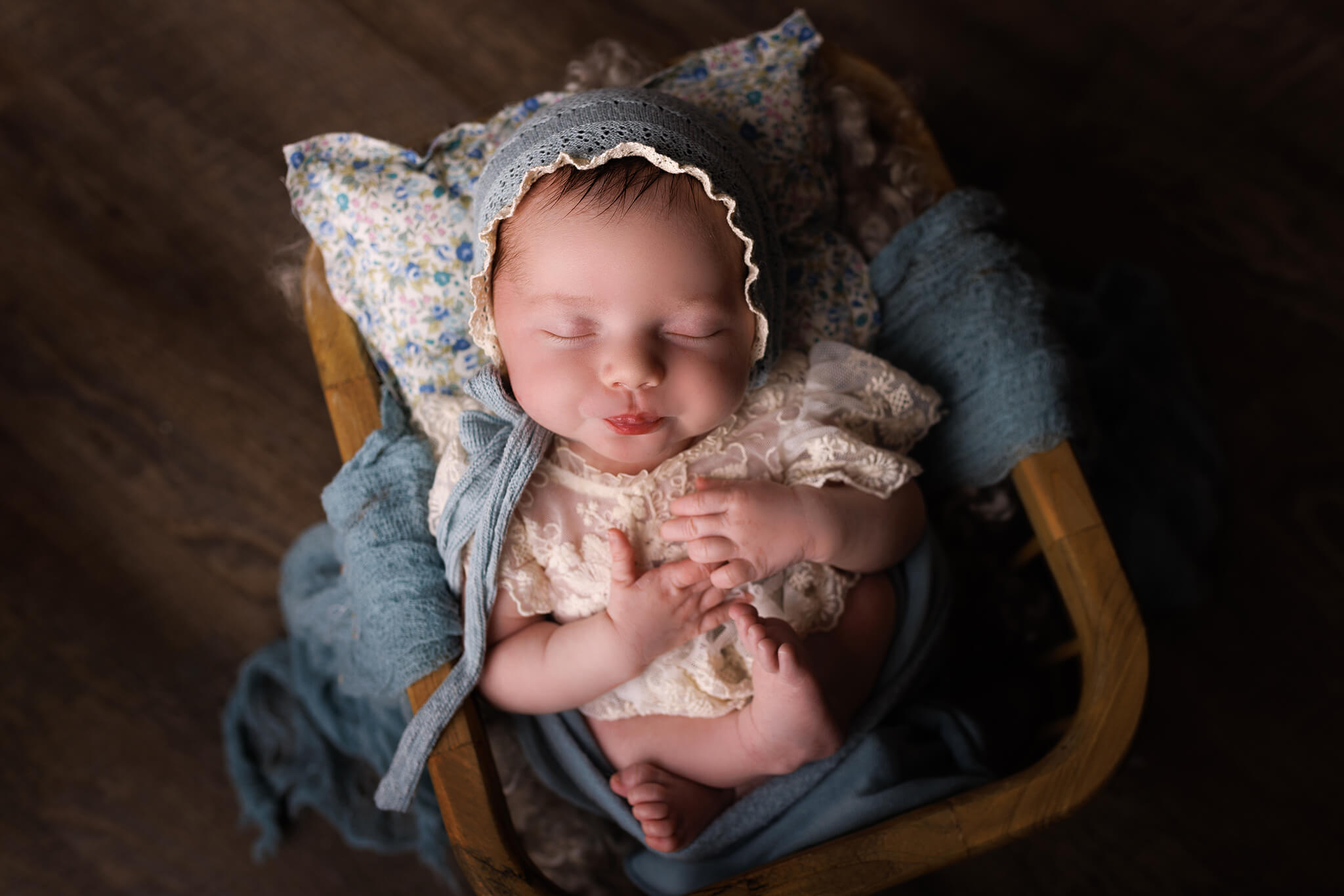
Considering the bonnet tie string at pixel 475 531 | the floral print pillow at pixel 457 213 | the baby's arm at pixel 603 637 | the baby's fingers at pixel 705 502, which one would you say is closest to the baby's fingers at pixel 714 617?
the baby's arm at pixel 603 637

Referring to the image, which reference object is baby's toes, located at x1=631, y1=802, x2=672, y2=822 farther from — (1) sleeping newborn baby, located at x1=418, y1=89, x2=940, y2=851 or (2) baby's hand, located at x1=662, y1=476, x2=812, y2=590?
(2) baby's hand, located at x1=662, y1=476, x2=812, y2=590

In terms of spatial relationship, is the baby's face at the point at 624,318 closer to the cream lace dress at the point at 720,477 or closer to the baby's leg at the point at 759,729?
the cream lace dress at the point at 720,477

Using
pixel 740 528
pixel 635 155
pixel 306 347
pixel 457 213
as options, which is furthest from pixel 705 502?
pixel 306 347

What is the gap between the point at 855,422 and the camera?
39.7 inches

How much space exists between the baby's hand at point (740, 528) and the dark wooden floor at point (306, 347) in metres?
0.88

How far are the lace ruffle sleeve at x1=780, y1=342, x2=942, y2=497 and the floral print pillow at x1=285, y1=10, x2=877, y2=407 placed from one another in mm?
80

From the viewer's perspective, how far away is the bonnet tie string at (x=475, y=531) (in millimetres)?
928

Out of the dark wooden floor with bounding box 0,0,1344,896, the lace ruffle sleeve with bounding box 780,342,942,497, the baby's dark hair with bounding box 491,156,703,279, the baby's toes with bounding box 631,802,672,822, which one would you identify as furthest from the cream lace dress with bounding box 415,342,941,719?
the dark wooden floor with bounding box 0,0,1344,896

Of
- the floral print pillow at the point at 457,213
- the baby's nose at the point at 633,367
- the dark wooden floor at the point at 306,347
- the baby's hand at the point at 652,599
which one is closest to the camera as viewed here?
the baby's nose at the point at 633,367

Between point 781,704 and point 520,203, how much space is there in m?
0.58

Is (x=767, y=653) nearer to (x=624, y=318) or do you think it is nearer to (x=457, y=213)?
(x=624, y=318)

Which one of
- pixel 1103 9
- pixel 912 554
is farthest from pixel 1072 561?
pixel 1103 9

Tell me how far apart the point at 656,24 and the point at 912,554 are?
117 cm

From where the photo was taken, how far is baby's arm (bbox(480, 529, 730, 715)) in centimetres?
92
